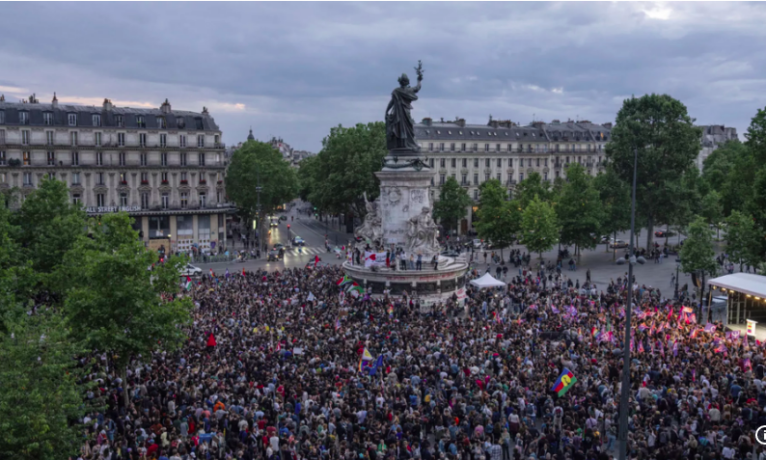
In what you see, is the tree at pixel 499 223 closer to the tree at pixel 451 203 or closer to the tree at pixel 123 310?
the tree at pixel 451 203

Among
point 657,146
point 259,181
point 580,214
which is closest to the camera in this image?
point 580,214

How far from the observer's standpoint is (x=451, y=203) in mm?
78375

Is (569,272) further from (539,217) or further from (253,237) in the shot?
(253,237)

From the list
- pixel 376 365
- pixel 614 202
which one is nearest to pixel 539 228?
pixel 614 202

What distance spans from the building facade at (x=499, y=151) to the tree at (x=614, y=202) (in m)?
24.4

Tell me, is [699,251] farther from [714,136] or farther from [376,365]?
[714,136]

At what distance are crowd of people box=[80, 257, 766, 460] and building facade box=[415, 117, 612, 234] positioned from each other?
186 ft

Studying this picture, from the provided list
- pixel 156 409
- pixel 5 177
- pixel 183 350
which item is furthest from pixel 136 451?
pixel 5 177

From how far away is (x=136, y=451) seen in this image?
18516mm

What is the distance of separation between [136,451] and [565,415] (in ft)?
41.6

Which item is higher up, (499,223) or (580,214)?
(580,214)

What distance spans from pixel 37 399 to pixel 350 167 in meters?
61.6

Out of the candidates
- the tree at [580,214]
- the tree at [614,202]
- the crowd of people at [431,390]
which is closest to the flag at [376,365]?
the crowd of people at [431,390]

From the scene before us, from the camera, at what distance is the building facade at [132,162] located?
211ft
